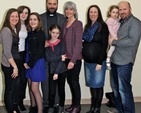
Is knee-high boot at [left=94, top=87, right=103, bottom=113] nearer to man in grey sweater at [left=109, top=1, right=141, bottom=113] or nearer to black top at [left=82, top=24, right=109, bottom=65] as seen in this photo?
man in grey sweater at [left=109, top=1, right=141, bottom=113]

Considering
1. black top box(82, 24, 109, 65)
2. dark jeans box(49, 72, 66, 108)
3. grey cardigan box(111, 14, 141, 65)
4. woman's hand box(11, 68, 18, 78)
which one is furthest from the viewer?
dark jeans box(49, 72, 66, 108)

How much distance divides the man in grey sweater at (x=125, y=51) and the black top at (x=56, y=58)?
0.68 meters

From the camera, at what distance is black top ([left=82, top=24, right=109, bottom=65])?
9.46 feet

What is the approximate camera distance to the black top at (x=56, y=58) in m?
2.91

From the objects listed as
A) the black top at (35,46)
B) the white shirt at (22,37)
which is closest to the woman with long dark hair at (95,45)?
the black top at (35,46)

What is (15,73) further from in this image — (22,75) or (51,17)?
(51,17)

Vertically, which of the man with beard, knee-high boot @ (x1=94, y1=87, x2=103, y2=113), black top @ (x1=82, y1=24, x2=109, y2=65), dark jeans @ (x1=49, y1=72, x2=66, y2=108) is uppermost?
the man with beard

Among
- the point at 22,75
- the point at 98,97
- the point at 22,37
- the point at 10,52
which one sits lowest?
the point at 98,97

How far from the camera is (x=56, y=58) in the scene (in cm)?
289

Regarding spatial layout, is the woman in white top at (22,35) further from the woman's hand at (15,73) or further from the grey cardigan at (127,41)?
the grey cardigan at (127,41)

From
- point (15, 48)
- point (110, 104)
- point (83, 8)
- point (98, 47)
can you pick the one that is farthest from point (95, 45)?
point (110, 104)

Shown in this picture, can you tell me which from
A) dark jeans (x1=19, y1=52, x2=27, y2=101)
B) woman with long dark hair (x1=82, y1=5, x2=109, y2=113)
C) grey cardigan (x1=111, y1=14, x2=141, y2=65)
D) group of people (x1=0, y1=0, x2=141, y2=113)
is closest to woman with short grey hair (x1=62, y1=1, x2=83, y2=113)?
group of people (x1=0, y1=0, x2=141, y2=113)

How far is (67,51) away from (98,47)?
17.3 inches

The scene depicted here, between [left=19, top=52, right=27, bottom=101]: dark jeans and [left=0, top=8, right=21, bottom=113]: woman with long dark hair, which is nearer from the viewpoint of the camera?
[left=0, top=8, right=21, bottom=113]: woman with long dark hair
